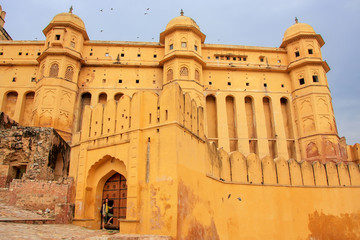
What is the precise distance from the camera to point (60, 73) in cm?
2325

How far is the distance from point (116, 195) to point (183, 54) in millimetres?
16588

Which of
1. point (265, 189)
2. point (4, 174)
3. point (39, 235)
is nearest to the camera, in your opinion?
point (39, 235)

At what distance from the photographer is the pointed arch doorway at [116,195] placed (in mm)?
9125

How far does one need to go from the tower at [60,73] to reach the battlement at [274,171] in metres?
15.0

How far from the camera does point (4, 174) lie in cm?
1432

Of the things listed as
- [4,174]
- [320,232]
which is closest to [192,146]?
[320,232]

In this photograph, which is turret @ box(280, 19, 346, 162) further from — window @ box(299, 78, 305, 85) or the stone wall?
the stone wall

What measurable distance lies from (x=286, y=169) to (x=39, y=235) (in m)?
8.23

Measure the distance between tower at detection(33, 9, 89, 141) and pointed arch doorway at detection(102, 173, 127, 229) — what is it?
1359cm

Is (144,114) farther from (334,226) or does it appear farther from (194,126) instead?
(334,226)

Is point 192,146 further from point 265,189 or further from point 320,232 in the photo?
point 320,232

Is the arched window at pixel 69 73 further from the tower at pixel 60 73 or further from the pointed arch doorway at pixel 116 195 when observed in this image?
the pointed arch doorway at pixel 116 195

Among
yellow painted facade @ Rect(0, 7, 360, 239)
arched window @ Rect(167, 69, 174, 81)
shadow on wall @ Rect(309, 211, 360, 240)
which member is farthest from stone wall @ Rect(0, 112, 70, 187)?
arched window @ Rect(167, 69, 174, 81)

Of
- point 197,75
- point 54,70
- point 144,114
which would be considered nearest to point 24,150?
point 144,114
